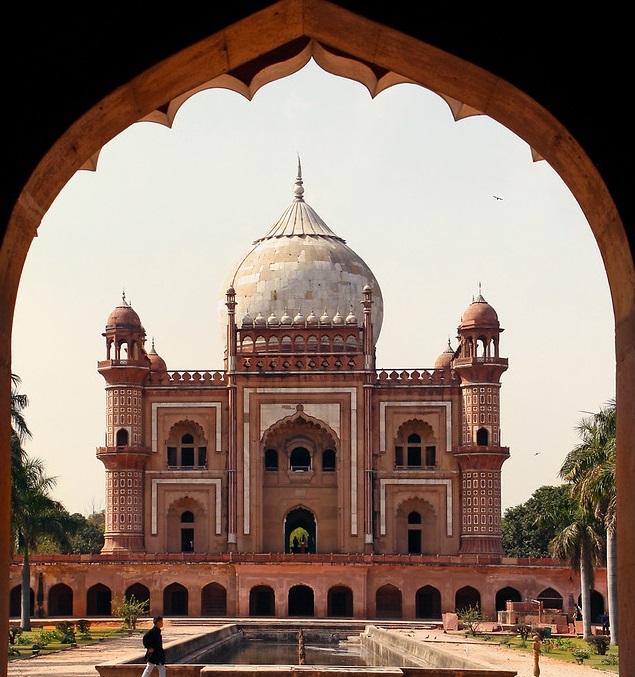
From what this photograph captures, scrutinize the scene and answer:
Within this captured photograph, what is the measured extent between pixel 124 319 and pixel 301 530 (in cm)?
2139

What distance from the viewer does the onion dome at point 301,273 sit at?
158 ft

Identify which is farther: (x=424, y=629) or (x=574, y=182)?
(x=424, y=629)

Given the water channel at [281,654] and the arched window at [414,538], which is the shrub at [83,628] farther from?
the arched window at [414,538]

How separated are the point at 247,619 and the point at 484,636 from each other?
338 inches

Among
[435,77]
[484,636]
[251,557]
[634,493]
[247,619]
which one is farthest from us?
[251,557]

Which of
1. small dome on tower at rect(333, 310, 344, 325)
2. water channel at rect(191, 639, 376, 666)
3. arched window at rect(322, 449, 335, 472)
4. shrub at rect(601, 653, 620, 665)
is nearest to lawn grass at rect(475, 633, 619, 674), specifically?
shrub at rect(601, 653, 620, 665)

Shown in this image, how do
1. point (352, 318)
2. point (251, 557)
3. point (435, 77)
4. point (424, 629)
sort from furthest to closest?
point (352, 318)
point (251, 557)
point (424, 629)
point (435, 77)

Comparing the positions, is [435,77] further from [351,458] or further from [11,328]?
[351,458]

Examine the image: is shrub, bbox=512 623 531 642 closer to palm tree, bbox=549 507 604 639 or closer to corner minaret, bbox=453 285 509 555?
palm tree, bbox=549 507 604 639

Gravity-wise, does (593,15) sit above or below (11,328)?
above

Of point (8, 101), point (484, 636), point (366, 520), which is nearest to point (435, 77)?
point (8, 101)

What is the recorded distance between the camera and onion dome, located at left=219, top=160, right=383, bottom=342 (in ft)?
158

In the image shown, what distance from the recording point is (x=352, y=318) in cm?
4394

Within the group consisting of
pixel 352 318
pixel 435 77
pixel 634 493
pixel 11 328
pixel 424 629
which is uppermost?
pixel 352 318
